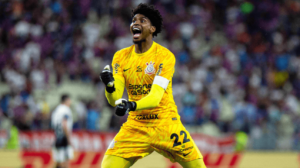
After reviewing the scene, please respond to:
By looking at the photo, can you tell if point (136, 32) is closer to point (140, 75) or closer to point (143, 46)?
point (143, 46)

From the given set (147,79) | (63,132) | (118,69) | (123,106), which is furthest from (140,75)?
(63,132)

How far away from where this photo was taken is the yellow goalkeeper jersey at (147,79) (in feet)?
15.5

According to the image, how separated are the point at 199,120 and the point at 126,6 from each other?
19.7 feet

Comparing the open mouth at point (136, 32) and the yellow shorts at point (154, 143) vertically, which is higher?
the open mouth at point (136, 32)

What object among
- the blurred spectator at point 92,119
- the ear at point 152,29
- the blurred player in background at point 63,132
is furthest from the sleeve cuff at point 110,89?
the blurred spectator at point 92,119

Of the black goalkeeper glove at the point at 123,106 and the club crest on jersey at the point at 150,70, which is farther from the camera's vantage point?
the club crest on jersey at the point at 150,70

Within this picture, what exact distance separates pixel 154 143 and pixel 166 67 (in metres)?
0.86

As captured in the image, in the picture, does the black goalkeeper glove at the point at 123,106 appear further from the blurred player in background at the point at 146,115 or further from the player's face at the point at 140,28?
the player's face at the point at 140,28

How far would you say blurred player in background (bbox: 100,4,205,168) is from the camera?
467 cm

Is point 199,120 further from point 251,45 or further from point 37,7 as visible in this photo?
point 37,7

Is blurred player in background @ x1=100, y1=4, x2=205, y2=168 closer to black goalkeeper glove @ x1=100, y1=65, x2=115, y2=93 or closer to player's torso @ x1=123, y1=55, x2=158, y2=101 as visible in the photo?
player's torso @ x1=123, y1=55, x2=158, y2=101

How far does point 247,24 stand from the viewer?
1728 cm

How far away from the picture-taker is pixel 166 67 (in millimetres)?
4645

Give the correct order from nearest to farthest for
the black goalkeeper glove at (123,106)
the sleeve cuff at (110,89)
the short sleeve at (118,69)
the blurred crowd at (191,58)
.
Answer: the black goalkeeper glove at (123,106)
the sleeve cuff at (110,89)
the short sleeve at (118,69)
the blurred crowd at (191,58)
